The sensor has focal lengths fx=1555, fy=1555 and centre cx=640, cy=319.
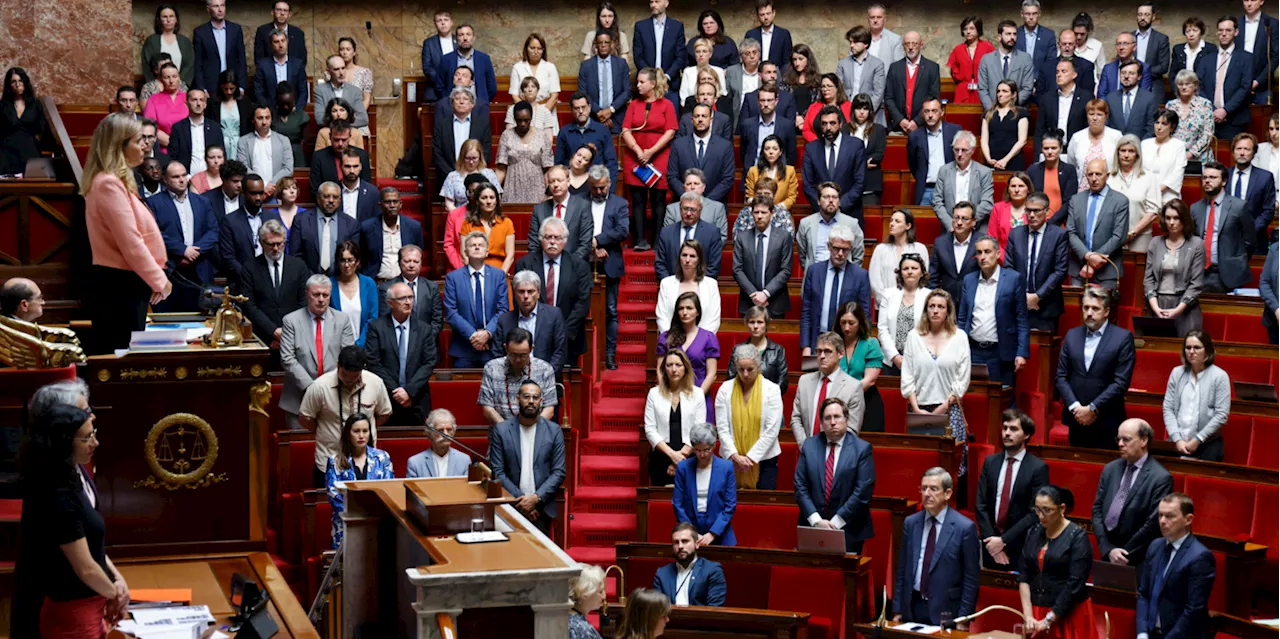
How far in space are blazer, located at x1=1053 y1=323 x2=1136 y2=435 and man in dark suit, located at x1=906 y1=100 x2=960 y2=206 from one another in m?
1.66

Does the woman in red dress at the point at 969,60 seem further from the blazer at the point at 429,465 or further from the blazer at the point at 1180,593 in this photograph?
the blazer at the point at 429,465

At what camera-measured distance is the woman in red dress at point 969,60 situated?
329 inches

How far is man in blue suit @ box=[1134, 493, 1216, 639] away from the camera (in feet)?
14.9

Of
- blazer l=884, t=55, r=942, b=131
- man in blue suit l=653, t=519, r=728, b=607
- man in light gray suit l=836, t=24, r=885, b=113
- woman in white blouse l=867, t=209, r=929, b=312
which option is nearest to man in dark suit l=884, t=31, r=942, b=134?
blazer l=884, t=55, r=942, b=131

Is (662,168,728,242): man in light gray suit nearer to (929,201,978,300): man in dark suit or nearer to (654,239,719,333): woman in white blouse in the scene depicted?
(654,239,719,333): woman in white blouse

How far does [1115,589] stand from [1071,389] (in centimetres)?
117

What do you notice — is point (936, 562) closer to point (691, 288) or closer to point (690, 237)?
point (691, 288)

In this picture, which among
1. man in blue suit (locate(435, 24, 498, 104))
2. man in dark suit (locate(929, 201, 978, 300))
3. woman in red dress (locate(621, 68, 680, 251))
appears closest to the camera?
man in dark suit (locate(929, 201, 978, 300))

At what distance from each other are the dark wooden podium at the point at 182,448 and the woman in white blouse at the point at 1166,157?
4.61m

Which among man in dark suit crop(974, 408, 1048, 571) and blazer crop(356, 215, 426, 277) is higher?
blazer crop(356, 215, 426, 277)

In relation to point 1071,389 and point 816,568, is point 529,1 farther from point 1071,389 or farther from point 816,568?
point 816,568

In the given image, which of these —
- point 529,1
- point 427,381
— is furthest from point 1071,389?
point 529,1

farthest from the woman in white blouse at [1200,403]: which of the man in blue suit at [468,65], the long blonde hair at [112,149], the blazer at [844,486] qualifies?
the man in blue suit at [468,65]

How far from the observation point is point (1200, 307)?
21.2ft
